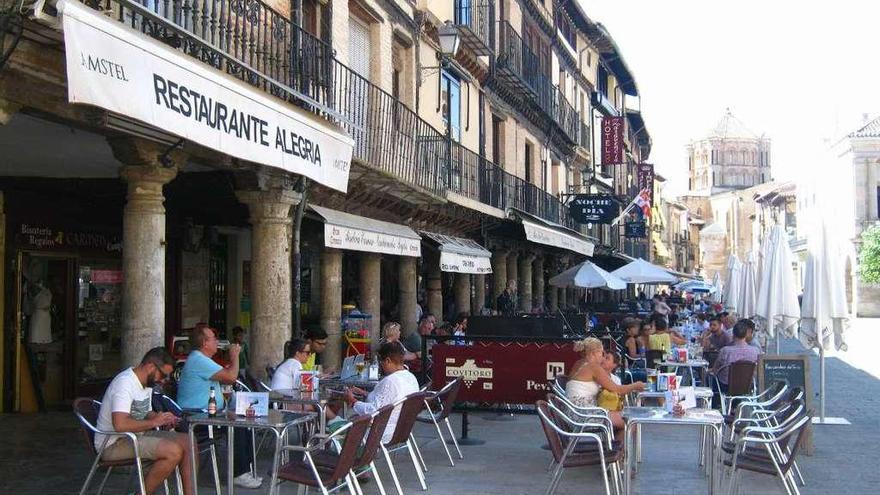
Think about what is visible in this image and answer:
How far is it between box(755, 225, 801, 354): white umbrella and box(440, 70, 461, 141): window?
25.0ft

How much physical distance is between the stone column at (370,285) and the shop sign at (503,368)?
15.0 ft

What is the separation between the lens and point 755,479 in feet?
28.3

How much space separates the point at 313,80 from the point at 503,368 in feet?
12.9

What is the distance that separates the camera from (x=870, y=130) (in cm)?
5881

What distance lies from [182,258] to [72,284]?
2029 mm

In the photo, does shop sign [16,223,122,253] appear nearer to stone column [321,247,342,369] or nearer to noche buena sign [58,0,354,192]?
stone column [321,247,342,369]

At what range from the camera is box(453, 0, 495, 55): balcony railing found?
19062 millimetres

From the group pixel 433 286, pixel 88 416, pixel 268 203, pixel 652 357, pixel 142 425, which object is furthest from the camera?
pixel 433 286

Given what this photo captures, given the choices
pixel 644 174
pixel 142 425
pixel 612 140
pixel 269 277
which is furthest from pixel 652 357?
pixel 644 174

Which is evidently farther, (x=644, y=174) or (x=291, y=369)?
(x=644, y=174)

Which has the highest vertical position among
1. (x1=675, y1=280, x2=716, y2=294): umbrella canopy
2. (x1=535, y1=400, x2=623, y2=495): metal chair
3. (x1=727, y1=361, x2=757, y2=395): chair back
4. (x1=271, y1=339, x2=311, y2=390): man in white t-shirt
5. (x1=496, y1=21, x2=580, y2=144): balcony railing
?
(x1=496, y1=21, x2=580, y2=144): balcony railing

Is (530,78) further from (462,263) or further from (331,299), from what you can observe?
(331,299)

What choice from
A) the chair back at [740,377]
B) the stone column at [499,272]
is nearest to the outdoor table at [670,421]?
the chair back at [740,377]

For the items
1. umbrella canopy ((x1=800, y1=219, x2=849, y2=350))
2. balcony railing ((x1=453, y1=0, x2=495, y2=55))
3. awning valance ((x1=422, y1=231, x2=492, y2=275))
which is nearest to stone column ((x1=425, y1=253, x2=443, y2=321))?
awning valance ((x1=422, y1=231, x2=492, y2=275))
